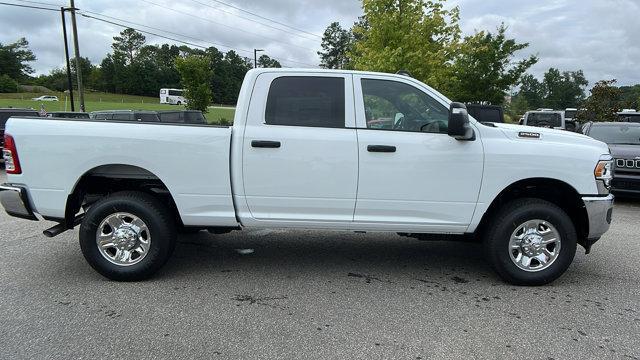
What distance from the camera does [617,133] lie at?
10195mm

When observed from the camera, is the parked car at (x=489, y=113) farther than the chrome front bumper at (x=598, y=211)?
Yes

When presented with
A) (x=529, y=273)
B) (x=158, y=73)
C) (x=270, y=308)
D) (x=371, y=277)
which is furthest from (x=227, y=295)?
(x=158, y=73)

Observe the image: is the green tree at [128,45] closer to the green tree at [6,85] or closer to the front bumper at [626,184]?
the green tree at [6,85]

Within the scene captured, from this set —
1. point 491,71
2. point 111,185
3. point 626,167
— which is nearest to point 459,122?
point 111,185

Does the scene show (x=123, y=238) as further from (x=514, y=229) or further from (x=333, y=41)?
(x=333, y=41)

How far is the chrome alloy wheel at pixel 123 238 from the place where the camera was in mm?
4559

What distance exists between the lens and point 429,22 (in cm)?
1688

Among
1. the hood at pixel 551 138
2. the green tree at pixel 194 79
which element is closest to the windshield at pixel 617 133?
the hood at pixel 551 138

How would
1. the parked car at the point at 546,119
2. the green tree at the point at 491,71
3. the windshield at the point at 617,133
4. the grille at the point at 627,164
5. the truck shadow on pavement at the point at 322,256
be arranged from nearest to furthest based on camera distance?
the truck shadow on pavement at the point at 322,256 → the grille at the point at 627,164 → the windshield at the point at 617,133 → the parked car at the point at 546,119 → the green tree at the point at 491,71

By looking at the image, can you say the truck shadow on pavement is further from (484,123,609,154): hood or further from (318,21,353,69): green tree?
(318,21,353,69): green tree

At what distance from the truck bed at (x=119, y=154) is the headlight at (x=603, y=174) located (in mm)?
3453

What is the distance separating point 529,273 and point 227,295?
2862 millimetres

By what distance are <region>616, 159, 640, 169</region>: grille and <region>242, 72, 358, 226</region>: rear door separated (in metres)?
6.96

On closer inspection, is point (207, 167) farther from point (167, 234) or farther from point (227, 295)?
point (227, 295)
